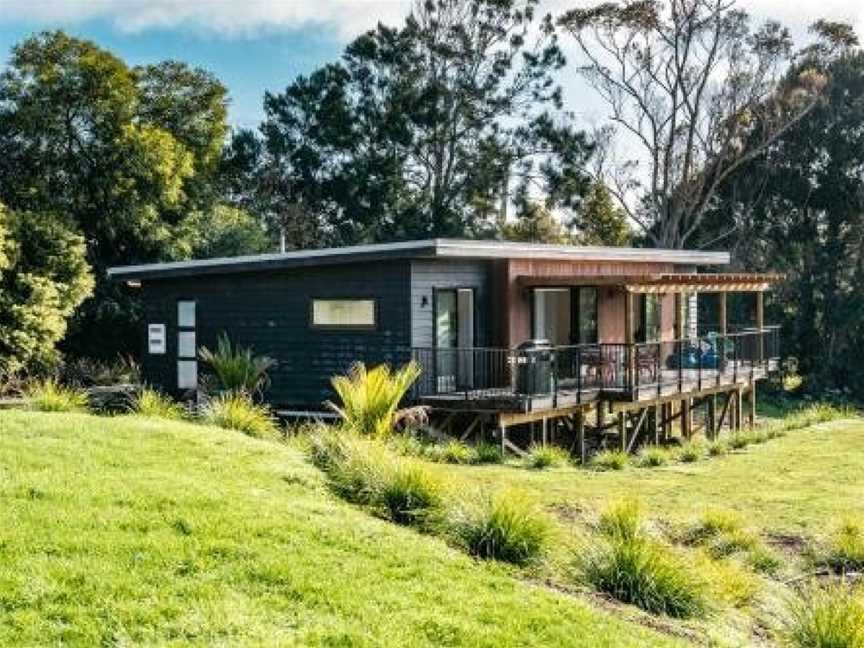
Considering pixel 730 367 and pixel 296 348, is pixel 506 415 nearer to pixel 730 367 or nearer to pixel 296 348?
pixel 296 348

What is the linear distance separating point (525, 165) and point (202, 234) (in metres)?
14.7

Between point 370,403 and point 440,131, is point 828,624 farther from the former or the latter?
point 440,131

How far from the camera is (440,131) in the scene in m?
39.4

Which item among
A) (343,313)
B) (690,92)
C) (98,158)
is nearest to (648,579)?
(343,313)

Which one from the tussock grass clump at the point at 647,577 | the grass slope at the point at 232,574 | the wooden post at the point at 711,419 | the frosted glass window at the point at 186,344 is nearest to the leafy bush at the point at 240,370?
the frosted glass window at the point at 186,344

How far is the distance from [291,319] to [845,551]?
11.8 meters

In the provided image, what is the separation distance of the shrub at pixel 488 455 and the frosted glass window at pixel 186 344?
739cm

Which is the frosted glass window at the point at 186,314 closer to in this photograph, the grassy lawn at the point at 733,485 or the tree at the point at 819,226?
the grassy lawn at the point at 733,485

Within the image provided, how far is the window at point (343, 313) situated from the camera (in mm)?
18219

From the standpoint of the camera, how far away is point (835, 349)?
36.2 m

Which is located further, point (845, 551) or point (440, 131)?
point (440, 131)

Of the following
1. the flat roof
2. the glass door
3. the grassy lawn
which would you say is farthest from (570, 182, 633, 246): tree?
the grassy lawn

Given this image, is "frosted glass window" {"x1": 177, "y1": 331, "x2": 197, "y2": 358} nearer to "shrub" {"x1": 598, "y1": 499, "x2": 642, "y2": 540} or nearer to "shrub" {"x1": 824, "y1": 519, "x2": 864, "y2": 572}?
"shrub" {"x1": 598, "y1": 499, "x2": 642, "y2": 540}

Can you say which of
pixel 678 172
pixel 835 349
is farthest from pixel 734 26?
pixel 835 349
